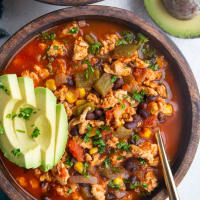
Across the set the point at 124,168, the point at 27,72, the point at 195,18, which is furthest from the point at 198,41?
the point at 27,72

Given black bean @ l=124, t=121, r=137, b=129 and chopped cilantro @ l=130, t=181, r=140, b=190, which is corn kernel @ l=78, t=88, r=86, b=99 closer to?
black bean @ l=124, t=121, r=137, b=129

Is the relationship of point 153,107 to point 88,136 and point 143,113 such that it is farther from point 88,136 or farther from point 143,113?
point 88,136

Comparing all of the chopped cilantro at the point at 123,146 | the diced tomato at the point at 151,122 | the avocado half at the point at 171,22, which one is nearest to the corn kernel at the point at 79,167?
the chopped cilantro at the point at 123,146

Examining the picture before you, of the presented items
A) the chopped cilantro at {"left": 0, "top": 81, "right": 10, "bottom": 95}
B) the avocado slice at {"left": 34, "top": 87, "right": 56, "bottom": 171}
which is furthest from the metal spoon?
the chopped cilantro at {"left": 0, "top": 81, "right": 10, "bottom": 95}

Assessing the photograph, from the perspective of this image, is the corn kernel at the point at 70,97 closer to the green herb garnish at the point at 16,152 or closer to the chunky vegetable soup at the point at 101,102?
the chunky vegetable soup at the point at 101,102

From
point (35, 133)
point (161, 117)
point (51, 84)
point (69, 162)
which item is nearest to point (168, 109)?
point (161, 117)

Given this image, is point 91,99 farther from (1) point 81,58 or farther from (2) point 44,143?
(2) point 44,143
